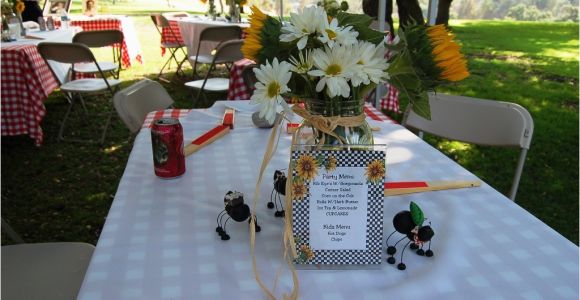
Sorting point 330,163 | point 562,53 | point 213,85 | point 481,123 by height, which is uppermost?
point 330,163

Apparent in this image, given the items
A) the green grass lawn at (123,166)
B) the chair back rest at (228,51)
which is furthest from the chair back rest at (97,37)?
the chair back rest at (228,51)

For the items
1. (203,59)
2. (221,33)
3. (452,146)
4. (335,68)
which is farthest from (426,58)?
(203,59)

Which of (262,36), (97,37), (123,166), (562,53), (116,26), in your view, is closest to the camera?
(262,36)

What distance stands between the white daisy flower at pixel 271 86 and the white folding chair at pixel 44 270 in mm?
760

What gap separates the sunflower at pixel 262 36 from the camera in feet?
2.49

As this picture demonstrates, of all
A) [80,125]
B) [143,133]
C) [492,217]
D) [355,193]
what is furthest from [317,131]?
[80,125]

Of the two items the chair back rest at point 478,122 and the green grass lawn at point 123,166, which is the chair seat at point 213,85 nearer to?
the green grass lawn at point 123,166

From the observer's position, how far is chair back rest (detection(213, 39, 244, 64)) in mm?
3885

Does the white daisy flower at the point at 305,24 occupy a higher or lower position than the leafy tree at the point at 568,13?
higher

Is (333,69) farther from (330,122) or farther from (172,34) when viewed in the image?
(172,34)

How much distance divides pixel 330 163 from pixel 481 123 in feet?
3.64

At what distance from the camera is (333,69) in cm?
66

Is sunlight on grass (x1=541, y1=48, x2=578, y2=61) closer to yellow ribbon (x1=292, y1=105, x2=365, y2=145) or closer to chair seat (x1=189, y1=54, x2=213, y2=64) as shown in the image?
chair seat (x1=189, y1=54, x2=213, y2=64)

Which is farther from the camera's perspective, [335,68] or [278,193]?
[278,193]
